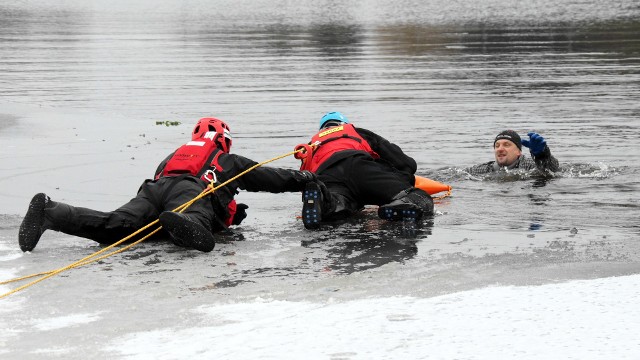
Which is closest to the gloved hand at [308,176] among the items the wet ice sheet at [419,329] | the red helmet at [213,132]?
the red helmet at [213,132]

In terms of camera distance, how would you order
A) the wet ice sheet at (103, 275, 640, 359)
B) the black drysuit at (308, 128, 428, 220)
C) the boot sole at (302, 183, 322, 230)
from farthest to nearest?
the black drysuit at (308, 128, 428, 220), the boot sole at (302, 183, 322, 230), the wet ice sheet at (103, 275, 640, 359)

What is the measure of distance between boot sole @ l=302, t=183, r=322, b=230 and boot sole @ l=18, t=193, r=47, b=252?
2.12 metres

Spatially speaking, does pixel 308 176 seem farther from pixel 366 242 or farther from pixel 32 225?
pixel 32 225

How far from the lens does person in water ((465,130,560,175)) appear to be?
11.8 metres

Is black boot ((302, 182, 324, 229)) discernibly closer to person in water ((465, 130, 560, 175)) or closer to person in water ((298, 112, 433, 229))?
person in water ((298, 112, 433, 229))

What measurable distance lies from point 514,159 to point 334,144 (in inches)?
104

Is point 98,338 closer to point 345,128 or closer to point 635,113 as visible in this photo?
point 345,128

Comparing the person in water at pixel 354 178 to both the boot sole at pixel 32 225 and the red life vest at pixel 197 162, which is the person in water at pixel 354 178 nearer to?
the red life vest at pixel 197 162

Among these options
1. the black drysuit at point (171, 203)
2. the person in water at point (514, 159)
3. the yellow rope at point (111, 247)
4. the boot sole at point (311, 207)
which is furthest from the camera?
the person in water at point (514, 159)

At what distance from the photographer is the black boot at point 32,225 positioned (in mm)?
8539

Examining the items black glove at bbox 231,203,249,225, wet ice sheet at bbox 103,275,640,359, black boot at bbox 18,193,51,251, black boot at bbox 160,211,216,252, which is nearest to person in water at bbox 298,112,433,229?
black glove at bbox 231,203,249,225

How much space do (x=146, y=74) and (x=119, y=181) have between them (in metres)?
12.6

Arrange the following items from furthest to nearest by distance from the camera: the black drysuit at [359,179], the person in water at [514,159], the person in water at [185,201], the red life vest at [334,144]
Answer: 1. the person in water at [514,159]
2. the red life vest at [334,144]
3. the black drysuit at [359,179]
4. the person in water at [185,201]

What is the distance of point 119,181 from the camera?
12.0 meters
